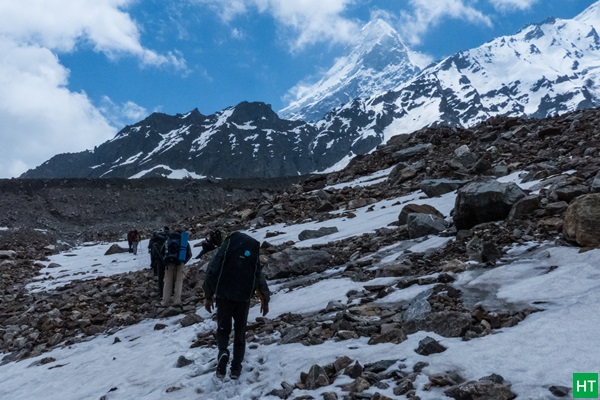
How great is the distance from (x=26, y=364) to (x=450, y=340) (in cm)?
819

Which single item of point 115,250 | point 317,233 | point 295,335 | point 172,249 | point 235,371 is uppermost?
point 115,250

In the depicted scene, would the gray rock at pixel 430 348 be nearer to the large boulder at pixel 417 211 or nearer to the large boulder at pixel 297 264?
the large boulder at pixel 297 264

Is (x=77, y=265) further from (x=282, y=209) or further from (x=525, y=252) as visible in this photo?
(x=525, y=252)

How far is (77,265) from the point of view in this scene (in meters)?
23.8

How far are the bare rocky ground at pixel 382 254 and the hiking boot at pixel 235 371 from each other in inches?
39.6

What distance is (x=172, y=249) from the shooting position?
40.2 feet

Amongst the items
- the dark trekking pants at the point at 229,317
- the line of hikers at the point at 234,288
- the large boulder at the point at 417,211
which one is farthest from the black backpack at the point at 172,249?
the large boulder at the point at 417,211

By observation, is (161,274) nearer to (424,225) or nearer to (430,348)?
(424,225)

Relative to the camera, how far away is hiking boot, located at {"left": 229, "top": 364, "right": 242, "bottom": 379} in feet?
20.5

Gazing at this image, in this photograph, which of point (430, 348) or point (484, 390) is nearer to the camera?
point (484, 390)

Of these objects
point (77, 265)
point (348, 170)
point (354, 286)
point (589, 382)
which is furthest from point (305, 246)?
point (348, 170)

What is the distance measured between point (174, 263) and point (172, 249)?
1.25 feet

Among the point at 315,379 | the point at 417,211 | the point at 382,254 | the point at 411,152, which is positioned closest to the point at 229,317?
the point at 315,379

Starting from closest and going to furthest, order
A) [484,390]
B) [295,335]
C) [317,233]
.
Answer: [484,390]
[295,335]
[317,233]
